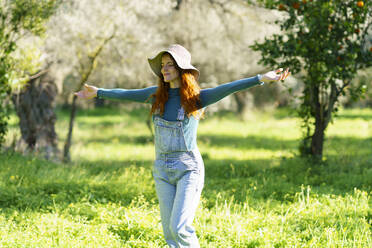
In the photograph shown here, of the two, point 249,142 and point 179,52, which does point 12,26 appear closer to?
point 179,52

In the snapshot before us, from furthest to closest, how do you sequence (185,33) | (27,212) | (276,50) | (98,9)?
(185,33) → (98,9) → (276,50) → (27,212)

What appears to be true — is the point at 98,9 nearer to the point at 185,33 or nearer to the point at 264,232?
the point at 185,33

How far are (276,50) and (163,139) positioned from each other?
15.0 ft

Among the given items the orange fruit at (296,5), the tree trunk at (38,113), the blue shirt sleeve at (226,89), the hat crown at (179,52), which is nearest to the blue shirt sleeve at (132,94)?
the hat crown at (179,52)

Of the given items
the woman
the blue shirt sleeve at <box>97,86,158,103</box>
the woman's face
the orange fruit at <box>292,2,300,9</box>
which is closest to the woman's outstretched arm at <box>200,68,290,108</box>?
the woman

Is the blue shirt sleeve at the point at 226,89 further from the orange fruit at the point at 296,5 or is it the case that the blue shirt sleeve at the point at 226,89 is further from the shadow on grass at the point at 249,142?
the shadow on grass at the point at 249,142

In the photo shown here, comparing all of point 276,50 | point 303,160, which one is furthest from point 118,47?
point 303,160

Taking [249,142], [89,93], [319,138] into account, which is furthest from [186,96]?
[249,142]

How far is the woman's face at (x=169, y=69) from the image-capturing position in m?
4.16

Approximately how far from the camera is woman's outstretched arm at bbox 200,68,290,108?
3.82 metres

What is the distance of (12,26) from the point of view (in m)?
8.38

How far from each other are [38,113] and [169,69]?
6.82m

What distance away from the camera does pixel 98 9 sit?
10.8m

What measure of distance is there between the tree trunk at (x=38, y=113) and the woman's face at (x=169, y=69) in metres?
6.42
